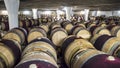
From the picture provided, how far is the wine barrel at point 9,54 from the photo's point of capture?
6611mm

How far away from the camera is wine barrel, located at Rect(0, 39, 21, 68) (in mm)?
6611

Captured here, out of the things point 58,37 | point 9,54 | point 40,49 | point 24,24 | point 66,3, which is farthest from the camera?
point 24,24

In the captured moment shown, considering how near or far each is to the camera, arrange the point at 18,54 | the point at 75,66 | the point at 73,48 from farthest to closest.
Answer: the point at 18,54 → the point at 73,48 → the point at 75,66

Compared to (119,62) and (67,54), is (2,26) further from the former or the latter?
(119,62)

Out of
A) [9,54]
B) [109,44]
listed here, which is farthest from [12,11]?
[109,44]

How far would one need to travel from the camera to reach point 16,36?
11.5 m

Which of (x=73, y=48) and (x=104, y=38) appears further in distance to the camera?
(x=104, y=38)

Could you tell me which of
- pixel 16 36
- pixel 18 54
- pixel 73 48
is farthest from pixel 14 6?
pixel 73 48

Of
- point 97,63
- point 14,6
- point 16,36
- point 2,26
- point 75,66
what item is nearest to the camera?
point 97,63

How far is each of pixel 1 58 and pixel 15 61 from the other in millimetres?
986

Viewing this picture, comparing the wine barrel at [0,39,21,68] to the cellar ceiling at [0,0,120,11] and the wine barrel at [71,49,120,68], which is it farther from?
the cellar ceiling at [0,0,120,11]

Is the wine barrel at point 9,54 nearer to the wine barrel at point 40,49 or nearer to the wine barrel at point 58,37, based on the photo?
the wine barrel at point 40,49

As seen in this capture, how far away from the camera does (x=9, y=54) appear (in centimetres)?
714

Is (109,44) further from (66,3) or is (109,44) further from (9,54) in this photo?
(66,3)
